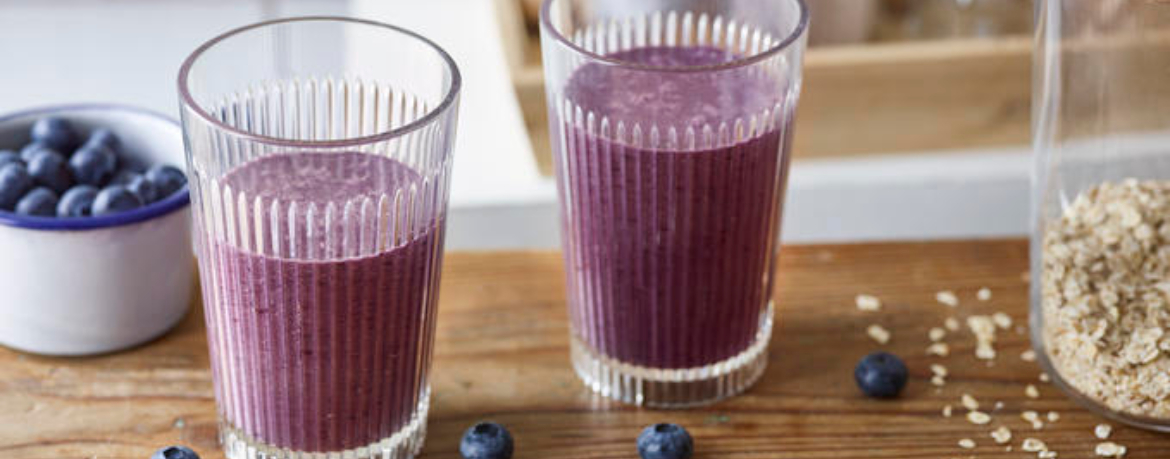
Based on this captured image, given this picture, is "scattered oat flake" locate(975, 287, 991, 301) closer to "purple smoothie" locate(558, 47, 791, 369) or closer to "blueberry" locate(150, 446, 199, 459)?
"purple smoothie" locate(558, 47, 791, 369)

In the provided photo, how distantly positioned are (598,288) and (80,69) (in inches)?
66.1

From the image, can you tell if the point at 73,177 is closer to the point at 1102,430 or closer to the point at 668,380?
the point at 668,380

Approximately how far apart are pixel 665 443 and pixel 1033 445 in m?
0.28

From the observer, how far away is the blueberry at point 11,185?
45.4 inches

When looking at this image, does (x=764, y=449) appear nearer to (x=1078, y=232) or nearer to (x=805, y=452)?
(x=805, y=452)

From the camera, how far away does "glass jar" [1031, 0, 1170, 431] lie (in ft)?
3.50

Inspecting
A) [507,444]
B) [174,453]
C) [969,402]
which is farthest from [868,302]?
[174,453]

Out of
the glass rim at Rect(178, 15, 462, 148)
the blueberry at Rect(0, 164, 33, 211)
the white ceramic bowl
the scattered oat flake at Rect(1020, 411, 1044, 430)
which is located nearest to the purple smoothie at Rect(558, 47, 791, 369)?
the glass rim at Rect(178, 15, 462, 148)

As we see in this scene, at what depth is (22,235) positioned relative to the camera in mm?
1108

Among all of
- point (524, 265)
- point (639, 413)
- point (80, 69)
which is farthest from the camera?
point (80, 69)

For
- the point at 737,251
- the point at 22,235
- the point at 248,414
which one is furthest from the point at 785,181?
the point at 22,235

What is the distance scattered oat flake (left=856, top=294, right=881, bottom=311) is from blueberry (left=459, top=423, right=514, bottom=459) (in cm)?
36

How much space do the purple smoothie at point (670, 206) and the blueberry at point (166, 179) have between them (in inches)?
12.5

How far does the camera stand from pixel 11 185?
3.78 ft
